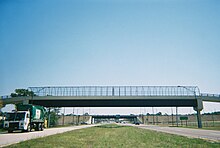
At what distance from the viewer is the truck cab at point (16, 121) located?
28359mm

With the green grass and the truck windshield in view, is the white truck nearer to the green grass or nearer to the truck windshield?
the truck windshield

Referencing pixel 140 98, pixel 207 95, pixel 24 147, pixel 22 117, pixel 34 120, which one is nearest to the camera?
pixel 24 147

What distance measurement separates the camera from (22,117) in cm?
2891

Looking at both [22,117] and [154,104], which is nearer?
[22,117]

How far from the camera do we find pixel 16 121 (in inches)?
1119

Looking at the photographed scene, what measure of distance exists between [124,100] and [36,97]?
2412 centimetres

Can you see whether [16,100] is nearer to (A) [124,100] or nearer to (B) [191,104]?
(A) [124,100]

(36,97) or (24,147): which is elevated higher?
(36,97)

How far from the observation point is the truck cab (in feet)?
93.0

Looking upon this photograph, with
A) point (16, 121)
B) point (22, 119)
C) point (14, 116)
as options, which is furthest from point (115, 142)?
point (14, 116)

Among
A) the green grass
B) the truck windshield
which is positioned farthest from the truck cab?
the green grass

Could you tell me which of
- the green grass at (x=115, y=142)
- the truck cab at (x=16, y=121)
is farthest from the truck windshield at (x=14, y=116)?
the green grass at (x=115, y=142)

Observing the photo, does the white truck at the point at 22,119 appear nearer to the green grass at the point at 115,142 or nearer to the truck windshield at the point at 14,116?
the truck windshield at the point at 14,116

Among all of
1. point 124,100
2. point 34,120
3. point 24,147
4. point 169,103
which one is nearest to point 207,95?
point 169,103
